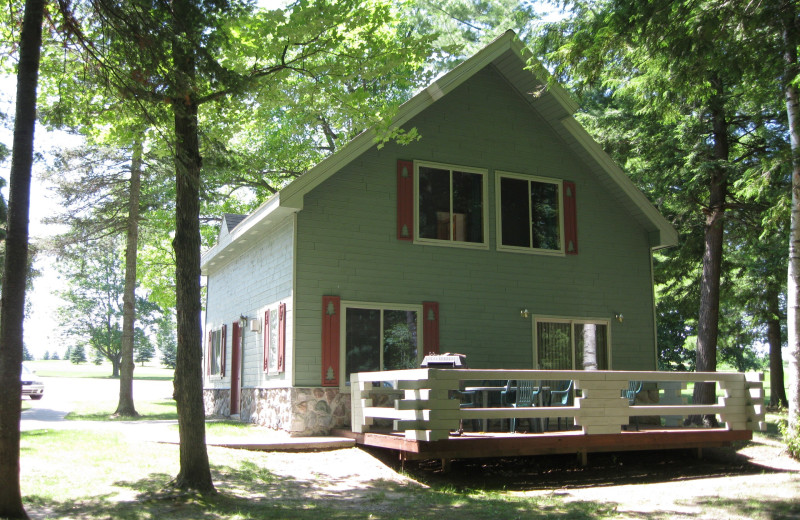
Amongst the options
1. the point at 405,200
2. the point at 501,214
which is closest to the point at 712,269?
the point at 501,214

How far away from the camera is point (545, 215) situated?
1393cm

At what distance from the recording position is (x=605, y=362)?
Answer: 13781 mm

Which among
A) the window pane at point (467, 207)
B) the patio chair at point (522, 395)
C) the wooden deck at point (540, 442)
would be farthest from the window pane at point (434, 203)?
the wooden deck at point (540, 442)

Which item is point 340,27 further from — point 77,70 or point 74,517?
point 74,517

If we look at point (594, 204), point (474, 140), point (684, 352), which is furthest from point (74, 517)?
point (684, 352)

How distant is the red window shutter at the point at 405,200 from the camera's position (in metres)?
12.5

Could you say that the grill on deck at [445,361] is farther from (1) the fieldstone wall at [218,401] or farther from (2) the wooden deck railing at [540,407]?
(1) the fieldstone wall at [218,401]

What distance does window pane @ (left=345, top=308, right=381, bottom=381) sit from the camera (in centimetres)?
1185

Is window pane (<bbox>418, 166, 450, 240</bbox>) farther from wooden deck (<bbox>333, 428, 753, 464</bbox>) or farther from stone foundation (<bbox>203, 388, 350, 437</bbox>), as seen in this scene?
wooden deck (<bbox>333, 428, 753, 464</bbox>)

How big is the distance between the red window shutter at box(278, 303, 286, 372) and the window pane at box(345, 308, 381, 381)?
1058 mm

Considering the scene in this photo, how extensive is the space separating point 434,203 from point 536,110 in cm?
298

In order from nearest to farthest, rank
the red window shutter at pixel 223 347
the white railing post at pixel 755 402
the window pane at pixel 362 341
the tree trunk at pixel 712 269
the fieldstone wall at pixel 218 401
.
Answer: the white railing post at pixel 755 402 < the window pane at pixel 362 341 < the tree trunk at pixel 712 269 < the fieldstone wall at pixel 218 401 < the red window shutter at pixel 223 347

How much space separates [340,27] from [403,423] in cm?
589

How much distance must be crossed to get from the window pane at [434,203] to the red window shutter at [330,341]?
217 centimetres
